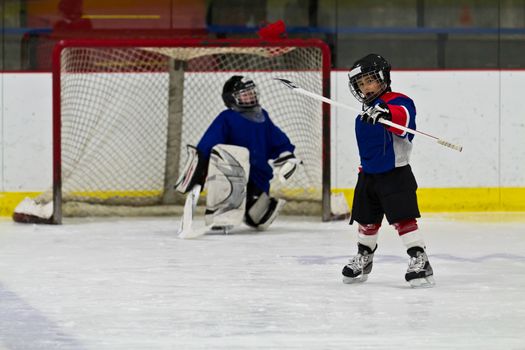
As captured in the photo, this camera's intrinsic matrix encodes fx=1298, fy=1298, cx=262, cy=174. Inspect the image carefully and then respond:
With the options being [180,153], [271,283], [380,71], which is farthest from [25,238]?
[380,71]

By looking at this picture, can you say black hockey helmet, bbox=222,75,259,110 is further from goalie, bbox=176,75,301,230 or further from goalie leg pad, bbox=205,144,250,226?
goalie leg pad, bbox=205,144,250,226

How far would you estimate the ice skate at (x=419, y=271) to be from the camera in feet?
15.8

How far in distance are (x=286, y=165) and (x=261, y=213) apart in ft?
1.23

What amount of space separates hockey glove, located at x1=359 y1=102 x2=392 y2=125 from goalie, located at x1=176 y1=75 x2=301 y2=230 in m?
2.20

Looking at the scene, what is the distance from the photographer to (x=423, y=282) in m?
4.84

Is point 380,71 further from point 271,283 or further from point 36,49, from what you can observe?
point 36,49

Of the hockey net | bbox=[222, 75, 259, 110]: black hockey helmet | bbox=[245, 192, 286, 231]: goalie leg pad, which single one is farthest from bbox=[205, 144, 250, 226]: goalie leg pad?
the hockey net

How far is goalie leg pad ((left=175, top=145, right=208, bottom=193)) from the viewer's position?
22.9 feet

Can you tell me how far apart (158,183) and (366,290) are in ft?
11.7

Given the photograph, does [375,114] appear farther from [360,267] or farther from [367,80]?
[360,267]

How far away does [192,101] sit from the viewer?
8.24 metres

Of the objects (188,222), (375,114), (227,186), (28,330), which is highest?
(375,114)

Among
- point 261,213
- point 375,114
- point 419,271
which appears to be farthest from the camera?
point 261,213

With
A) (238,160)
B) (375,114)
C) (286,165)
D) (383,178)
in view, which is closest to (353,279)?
(383,178)
